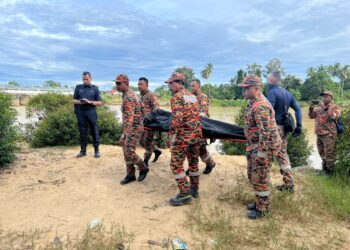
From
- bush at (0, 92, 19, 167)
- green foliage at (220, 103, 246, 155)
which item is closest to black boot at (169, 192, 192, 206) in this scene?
bush at (0, 92, 19, 167)

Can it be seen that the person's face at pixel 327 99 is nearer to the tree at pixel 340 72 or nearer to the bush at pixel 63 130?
the bush at pixel 63 130

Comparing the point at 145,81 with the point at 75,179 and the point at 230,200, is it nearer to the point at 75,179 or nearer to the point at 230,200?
the point at 75,179

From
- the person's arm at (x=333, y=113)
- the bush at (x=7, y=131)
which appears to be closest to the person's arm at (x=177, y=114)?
the person's arm at (x=333, y=113)

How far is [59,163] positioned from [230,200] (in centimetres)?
409

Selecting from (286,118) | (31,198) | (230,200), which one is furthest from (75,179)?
(286,118)

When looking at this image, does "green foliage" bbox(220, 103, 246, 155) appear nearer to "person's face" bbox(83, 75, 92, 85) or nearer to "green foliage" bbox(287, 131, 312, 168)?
"green foliage" bbox(287, 131, 312, 168)

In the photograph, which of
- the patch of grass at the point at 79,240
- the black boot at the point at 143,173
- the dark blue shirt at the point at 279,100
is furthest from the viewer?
the black boot at the point at 143,173

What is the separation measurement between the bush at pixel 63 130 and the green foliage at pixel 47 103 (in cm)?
165

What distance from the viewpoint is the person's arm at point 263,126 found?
4.10m

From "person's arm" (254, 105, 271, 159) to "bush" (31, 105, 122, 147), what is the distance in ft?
21.2

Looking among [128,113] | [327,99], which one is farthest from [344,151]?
[128,113]

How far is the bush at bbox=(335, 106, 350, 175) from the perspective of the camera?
630cm

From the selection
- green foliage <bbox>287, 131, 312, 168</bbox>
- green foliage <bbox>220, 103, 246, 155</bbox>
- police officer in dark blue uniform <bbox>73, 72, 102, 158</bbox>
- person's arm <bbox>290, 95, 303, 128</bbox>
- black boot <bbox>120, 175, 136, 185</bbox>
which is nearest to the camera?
person's arm <bbox>290, 95, 303, 128</bbox>

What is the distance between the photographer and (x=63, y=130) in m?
9.38
